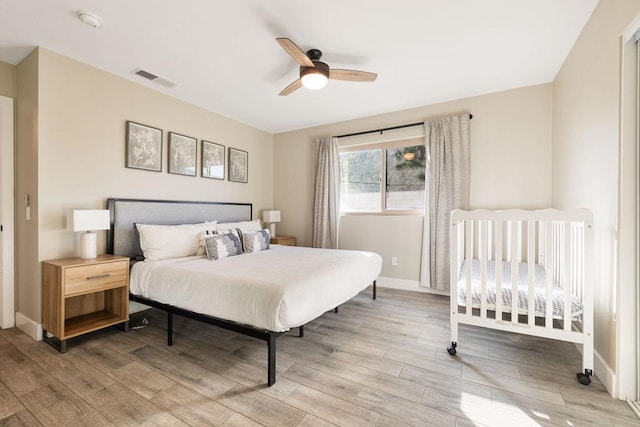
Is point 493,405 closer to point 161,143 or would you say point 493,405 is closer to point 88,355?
point 88,355

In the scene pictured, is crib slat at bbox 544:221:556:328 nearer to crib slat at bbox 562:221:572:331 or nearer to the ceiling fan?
crib slat at bbox 562:221:572:331

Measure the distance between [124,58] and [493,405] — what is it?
13.2 feet

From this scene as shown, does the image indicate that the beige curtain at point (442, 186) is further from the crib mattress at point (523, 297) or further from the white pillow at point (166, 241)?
the white pillow at point (166, 241)

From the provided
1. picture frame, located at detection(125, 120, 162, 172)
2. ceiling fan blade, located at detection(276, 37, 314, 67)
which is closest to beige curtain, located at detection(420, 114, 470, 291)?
ceiling fan blade, located at detection(276, 37, 314, 67)

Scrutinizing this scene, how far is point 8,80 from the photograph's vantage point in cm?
265

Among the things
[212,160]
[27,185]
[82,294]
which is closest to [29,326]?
[82,294]

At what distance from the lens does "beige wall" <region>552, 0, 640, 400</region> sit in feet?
5.71

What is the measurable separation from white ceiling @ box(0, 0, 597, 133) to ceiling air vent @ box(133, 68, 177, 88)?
9 cm

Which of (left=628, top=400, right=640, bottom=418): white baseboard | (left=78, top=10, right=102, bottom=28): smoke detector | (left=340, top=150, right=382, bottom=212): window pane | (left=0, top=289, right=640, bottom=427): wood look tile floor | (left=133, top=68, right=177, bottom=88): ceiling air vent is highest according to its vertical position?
(left=133, top=68, right=177, bottom=88): ceiling air vent

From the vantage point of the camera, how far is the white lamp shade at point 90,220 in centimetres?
237

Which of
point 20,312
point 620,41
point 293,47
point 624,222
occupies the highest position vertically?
point 293,47

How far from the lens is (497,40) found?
2393 millimetres

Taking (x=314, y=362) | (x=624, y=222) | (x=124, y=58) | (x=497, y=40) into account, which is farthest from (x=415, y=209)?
(x=124, y=58)

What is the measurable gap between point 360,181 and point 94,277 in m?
3.53
